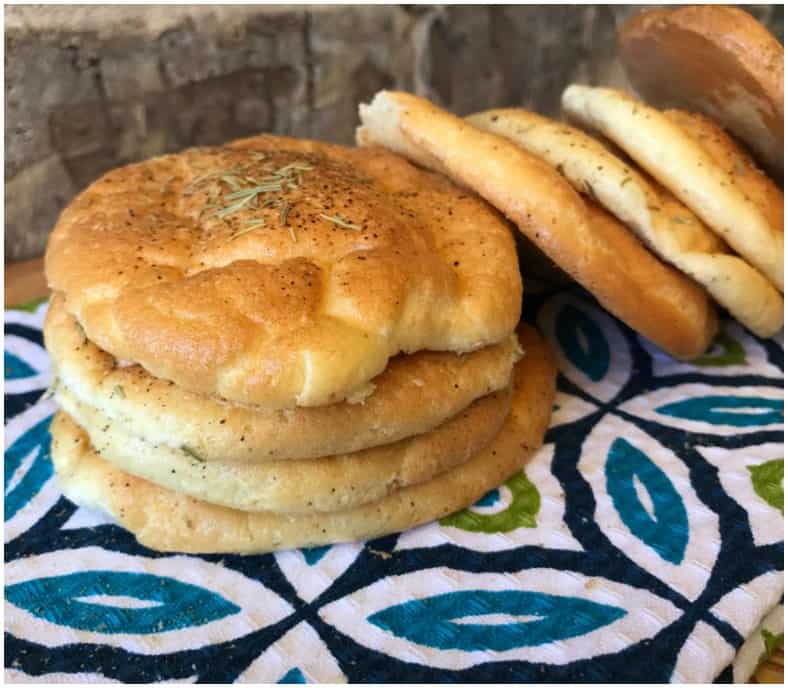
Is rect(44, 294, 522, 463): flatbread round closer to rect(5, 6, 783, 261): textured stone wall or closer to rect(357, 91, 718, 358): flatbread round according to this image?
rect(357, 91, 718, 358): flatbread round

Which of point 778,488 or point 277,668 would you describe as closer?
point 277,668

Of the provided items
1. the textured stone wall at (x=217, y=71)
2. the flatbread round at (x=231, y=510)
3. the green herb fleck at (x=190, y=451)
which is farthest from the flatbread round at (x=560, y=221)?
the textured stone wall at (x=217, y=71)

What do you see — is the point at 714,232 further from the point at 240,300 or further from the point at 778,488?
the point at 240,300

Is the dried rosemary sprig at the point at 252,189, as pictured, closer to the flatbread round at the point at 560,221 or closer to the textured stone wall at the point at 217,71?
the flatbread round at the point at 560,221

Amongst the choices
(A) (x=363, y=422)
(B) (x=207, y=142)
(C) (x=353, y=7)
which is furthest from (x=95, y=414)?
(C) (x=353, y=7)

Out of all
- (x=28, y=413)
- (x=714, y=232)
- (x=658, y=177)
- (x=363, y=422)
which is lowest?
(x=28, y=413)
